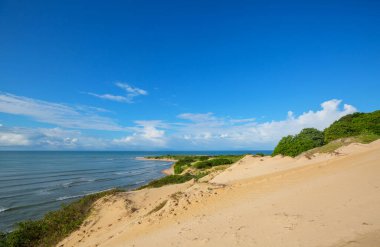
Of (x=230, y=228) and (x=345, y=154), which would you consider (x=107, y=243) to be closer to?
(x=230, y=228)

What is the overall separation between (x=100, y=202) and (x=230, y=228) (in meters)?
12.8

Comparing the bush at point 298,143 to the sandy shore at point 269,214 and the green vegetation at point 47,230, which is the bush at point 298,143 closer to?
the sandy shore at point 269,214

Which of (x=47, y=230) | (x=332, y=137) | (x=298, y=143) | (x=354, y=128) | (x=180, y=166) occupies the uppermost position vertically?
(x=354, y=128)

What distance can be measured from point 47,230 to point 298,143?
77.7 ft

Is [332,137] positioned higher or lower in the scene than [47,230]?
higher

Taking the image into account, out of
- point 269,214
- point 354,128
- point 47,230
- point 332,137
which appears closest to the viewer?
point 269,214

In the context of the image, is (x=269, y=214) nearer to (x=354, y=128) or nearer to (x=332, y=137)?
(x=332, y=137)

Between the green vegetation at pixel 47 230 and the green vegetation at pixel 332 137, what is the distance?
61.4 ft

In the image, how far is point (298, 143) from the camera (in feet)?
89.4

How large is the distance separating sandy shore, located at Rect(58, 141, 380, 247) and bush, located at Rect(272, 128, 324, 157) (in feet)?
31.8

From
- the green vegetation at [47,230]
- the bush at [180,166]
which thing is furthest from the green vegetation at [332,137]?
the bush at [180,166]

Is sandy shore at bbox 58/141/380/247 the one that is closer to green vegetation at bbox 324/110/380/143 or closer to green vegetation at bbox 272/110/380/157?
green vegetation at bbox 272/110/380/157

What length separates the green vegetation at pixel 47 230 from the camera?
1331 cm

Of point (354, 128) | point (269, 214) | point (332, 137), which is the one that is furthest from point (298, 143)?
point (269, 214)
